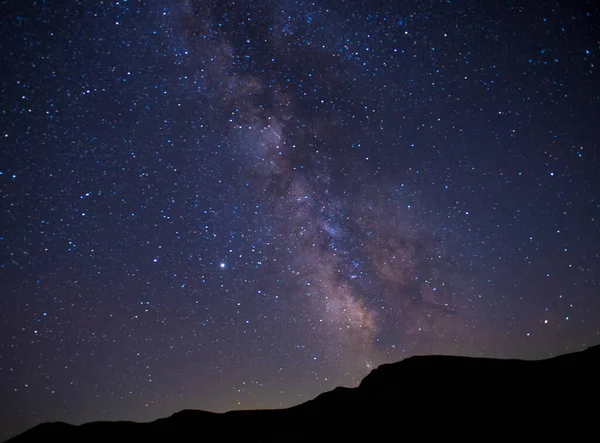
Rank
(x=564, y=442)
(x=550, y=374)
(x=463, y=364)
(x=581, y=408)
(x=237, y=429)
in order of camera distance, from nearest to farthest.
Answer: (x=564, y=442)
(x=581, y=408)
(x=550, y=374)
(x=463, y=364)
(x=237, y=429)

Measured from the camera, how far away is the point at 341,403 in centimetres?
1156

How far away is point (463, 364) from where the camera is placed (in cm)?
1114

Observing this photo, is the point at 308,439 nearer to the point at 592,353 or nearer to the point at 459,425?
the point at 459,425

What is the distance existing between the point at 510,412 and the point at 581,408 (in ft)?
5.45

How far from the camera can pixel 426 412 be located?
29.7ft

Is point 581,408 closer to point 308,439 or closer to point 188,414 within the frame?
point 308,439

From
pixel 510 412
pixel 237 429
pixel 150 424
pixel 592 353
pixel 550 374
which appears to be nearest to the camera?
pixel 510 412

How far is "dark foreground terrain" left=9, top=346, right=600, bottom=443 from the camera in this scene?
25.4 feet

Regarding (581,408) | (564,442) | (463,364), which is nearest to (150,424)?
(463,364)

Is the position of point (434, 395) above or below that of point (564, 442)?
above

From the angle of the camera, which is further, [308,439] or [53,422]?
[53,422]

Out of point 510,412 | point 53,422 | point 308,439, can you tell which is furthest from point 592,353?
point 53,422

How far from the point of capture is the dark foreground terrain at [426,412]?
25.4 ft

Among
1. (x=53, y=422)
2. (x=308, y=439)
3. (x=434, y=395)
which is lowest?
(x=308, y=439)
